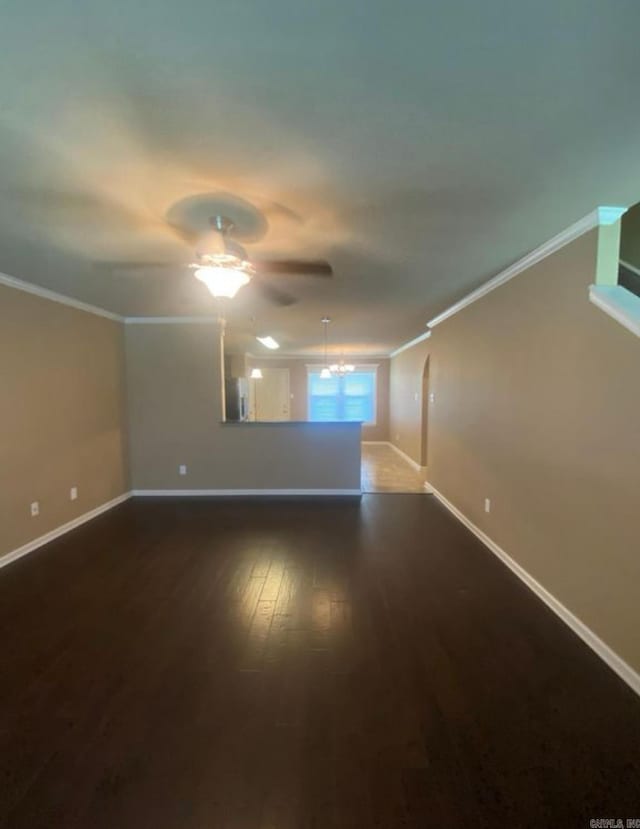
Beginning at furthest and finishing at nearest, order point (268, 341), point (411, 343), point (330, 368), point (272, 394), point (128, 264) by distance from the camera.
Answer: point (272, 394) < point (330, 368) < point (411, 343) < point (268, 341) < point (128, 264)

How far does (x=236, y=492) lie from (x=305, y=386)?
5.25 meters

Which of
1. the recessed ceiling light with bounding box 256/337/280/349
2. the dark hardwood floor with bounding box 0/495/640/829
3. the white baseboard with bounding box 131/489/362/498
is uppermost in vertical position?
the recessed ceiling light with bounding box 256/337/280/349

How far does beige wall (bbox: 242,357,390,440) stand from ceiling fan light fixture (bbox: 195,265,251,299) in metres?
7.84

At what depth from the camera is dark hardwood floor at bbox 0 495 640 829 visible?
135 cm

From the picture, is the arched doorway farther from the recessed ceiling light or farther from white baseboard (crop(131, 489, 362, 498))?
the recessed ceiling light

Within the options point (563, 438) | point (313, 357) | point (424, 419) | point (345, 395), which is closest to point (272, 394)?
point (313, 357)

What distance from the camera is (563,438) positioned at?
2.37 meters

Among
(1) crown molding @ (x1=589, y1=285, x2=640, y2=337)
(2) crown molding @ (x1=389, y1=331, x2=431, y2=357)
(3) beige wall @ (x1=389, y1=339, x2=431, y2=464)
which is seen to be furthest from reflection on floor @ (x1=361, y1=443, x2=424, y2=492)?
(1) crown molding @ (x1=589, y1=285, x2=640, y2=337)

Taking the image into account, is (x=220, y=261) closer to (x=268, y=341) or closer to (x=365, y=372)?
(x=268, y=341)

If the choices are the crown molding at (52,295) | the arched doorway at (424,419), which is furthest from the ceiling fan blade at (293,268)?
the arched doorway at (424,419)

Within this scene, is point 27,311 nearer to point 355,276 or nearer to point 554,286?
point 355,276

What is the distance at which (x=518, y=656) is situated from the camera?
6.82 ft

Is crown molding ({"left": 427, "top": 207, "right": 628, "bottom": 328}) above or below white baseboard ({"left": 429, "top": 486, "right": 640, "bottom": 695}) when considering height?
above

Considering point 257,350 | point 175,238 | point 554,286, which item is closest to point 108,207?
point 175,238
